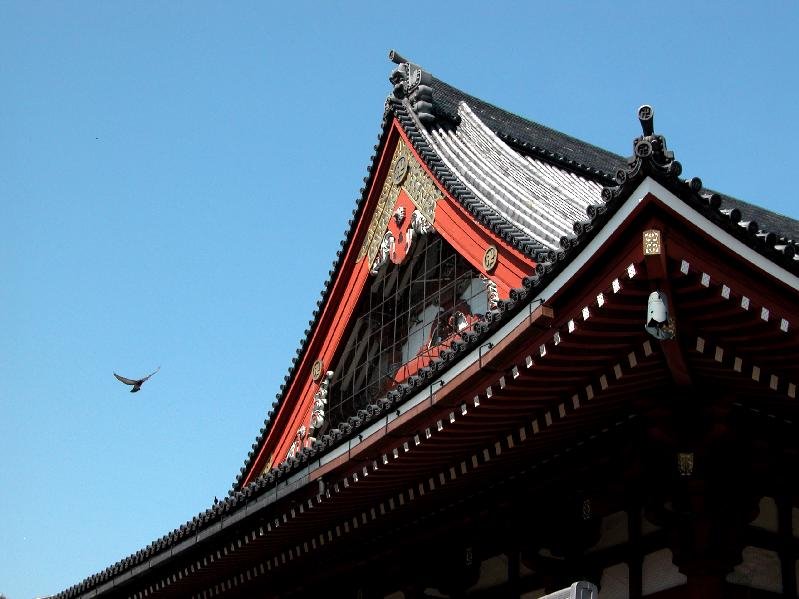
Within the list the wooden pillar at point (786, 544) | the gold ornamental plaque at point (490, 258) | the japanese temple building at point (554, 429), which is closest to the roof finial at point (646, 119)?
the japanese temple building at point (554, 429)

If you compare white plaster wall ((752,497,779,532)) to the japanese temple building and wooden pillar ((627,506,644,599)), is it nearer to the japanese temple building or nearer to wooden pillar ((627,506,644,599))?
the japanese temple building

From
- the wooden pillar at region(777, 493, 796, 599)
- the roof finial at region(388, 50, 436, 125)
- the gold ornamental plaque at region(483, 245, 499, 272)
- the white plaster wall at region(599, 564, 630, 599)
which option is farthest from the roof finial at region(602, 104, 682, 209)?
the roof finial at region(388, 50, 436, 125)

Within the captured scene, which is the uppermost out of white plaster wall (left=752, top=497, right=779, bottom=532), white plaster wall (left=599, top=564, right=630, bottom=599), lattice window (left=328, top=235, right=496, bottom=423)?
lattice window (left=328, top=235, right=496, bottom=423)

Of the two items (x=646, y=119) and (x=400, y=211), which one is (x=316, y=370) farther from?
(x=646, y=119)

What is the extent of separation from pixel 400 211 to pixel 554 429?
747 cm

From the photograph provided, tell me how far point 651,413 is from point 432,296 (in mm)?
7331

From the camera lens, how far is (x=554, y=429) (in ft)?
29.5

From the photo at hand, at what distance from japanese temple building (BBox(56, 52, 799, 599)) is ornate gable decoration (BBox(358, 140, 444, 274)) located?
0.18 feet

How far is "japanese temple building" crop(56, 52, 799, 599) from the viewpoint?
7281 mm

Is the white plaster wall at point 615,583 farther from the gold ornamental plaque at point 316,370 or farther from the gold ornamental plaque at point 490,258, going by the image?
the gold ornamental plaque at point 316,370

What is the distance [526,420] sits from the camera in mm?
9070

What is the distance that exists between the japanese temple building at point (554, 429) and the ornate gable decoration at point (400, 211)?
6 centimetres

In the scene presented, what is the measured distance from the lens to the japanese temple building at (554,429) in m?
7.28

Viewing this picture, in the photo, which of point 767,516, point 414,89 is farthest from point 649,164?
point 414,89
